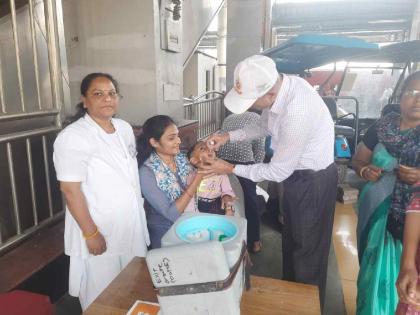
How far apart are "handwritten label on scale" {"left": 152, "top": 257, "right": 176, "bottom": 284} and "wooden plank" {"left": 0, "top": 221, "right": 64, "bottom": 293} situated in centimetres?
137

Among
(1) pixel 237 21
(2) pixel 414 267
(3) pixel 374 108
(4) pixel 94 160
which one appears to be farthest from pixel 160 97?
(3) pixel 374 108

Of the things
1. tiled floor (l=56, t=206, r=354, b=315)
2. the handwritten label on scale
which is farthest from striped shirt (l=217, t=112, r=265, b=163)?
the handwritten label on scale

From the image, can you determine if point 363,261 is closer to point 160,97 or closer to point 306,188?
point 306,188

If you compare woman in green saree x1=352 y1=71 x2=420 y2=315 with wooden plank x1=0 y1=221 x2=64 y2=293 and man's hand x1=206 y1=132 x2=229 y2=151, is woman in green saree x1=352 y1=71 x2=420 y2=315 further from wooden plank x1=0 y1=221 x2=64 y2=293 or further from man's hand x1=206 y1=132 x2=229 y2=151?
wooden plank x1=0 y1=221 x2=64 y2=293

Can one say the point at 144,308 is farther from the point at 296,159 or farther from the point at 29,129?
the point at 29,129

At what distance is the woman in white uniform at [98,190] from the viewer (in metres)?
1.59

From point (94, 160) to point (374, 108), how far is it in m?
6.50

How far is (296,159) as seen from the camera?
1733 millimetres

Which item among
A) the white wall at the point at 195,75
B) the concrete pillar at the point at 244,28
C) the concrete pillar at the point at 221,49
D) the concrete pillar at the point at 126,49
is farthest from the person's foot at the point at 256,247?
the concrete pillar at the point at 221,49

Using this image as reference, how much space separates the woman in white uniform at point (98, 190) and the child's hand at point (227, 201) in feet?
1.82

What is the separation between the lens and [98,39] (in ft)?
9.31

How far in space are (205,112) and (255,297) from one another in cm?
505

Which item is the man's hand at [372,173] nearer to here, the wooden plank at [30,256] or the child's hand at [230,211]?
the child's hand at [230,211]

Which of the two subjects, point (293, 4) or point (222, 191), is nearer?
point (222, 191)
